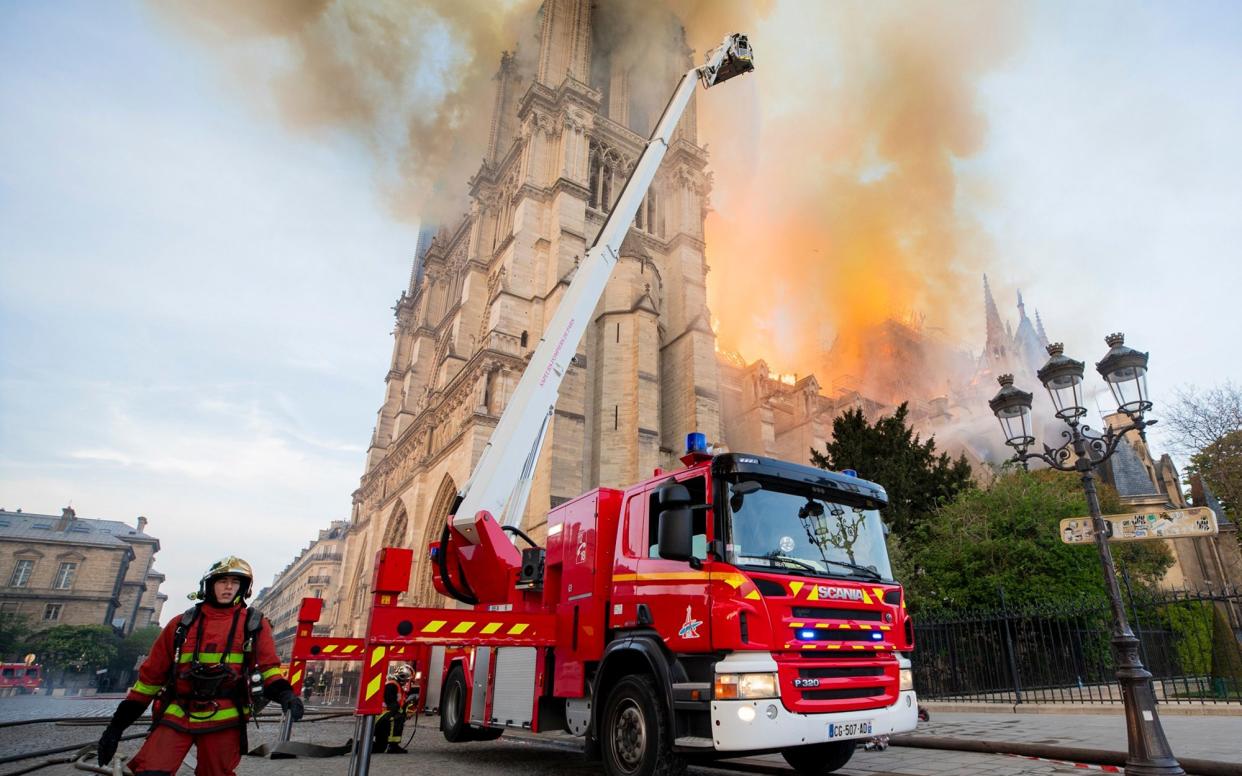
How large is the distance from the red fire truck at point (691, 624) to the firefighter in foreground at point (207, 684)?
34.3 inches

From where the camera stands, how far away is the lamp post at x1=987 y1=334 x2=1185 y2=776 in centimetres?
468

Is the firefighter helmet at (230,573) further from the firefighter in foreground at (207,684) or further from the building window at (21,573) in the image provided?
the building window at (21,573)

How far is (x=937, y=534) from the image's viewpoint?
17.1 m

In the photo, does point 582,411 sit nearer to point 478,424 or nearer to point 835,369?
point 478,424

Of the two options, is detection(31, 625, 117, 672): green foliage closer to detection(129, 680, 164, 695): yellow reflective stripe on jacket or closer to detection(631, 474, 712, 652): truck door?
detection(129, 680, 164, 695): yellow reflective stripe on jacket

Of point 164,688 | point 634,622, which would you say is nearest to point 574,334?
point 634,622

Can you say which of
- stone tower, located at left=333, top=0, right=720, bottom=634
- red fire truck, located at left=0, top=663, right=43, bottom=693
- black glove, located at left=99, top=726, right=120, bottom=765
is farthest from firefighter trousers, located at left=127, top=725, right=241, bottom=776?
red fire truck, located at left=0, top=663, right=43, bottom=693

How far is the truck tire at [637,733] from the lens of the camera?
14.1 ft

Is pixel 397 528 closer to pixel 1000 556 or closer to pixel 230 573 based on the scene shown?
pixel 1000 556

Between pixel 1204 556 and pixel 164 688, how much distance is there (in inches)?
1513

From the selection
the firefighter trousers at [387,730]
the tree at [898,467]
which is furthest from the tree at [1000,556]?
the firefighter trousers at [387,730]

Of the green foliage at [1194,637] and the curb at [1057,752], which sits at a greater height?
the green foliage at [1194,637]

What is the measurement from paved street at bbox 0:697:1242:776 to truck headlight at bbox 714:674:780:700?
6.26ft

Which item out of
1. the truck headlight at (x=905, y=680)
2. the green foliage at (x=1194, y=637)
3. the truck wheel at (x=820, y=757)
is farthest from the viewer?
the green foliage at (x=1194, y=637)
